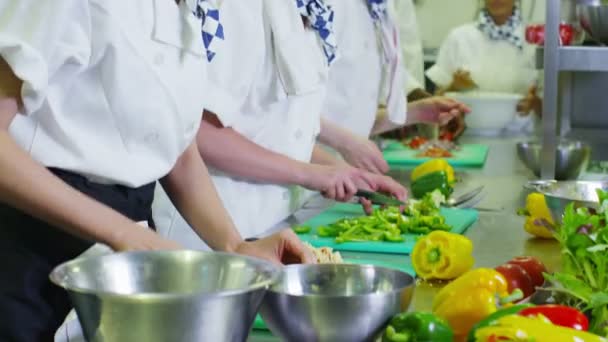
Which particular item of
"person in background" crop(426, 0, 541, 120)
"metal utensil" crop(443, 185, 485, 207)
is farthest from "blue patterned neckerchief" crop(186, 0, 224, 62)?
"person in background" crop(426, 0, 541, 120)

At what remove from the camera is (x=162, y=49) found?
5.44ft

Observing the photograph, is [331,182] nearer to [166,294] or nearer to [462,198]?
[462,198]

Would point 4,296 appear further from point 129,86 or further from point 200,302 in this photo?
point 200,302

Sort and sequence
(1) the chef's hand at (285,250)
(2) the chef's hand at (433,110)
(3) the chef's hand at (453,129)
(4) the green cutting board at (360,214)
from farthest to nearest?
1. (3) the chef's hand at (453,129)
2. (2) the chef's hand at (433,110)
3. (4) the green cutting board at (360,214)
4. (1) the chef's hand at (285,250)

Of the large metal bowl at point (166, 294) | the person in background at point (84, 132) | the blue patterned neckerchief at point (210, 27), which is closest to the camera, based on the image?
the large metal bowl at point (166, 294)

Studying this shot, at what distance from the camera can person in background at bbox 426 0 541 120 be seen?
5.17 m

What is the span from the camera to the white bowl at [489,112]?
4.29m

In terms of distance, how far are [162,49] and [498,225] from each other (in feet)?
3.24

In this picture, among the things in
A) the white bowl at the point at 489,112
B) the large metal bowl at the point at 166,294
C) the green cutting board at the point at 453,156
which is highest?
the large metal bowl at the point at 166,294

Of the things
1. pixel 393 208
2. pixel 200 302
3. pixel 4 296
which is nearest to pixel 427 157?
pixel 393 208

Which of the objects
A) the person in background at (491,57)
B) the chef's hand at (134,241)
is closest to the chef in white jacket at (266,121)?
the chef's hand at (134,241)

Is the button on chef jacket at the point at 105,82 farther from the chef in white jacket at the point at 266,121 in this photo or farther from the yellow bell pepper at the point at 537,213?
the yellow bell pepper at the point at 537,213

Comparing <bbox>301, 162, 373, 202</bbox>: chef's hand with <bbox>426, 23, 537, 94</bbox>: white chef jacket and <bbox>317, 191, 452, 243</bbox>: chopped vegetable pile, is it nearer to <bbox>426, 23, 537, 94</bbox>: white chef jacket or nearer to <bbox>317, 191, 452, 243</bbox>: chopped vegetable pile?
<bbox>317, 191, 452, 243</bbox>: chopped vegetable pile

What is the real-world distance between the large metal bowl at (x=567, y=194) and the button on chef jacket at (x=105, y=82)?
673 mm
